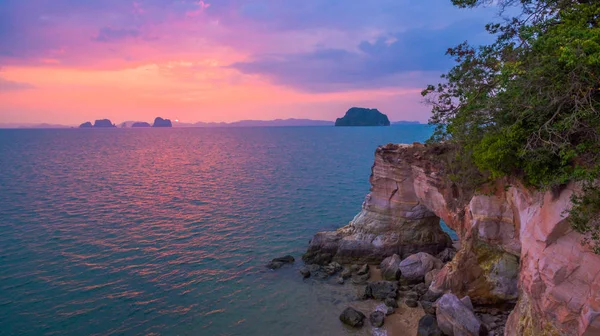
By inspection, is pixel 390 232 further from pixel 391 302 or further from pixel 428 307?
pixel 428 307

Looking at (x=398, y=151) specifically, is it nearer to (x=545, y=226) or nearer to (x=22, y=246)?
(x=545, y=226)

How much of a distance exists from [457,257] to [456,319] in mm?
4069

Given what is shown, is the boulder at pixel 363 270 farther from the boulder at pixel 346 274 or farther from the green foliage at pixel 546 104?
the green foliage at pixel 546 104

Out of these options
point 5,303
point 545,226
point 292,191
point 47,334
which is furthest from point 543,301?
point 292,191

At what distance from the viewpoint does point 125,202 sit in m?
39.7

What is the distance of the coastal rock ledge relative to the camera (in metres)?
10.7

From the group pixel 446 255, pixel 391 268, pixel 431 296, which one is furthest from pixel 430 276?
pixel 446 255

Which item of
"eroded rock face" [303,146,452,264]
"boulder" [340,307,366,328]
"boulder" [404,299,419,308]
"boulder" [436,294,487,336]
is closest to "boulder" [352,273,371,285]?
"eroded rock face" [303,146,452,264]

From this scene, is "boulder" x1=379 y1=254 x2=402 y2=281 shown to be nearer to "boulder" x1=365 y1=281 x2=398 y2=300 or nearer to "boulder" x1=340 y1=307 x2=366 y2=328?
"boulder" x1=365 y1=281 x2=398 y2=300

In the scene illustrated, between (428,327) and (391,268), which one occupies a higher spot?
(391,268)

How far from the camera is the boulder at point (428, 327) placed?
15.6 metres

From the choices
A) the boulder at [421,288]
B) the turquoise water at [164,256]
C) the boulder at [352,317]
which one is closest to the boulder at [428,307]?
the boulder at [421,288]

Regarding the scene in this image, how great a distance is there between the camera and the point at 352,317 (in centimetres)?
1714

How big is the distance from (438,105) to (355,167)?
4922 centimetres
